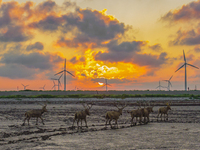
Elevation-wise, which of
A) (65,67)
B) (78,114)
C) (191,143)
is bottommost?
(191,143)

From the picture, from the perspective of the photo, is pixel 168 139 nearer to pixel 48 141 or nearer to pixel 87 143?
pixel 87 143

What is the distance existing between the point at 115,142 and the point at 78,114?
559cm

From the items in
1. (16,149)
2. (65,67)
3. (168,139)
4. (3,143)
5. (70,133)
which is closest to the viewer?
(16,149)

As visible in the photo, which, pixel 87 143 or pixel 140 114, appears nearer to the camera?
pixel 87 143

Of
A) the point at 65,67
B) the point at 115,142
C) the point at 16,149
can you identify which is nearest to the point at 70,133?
the point at 115,142

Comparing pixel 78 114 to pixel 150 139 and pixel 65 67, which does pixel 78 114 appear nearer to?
pixel 150 139

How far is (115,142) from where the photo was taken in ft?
49.0

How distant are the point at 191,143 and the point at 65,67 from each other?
9903cm

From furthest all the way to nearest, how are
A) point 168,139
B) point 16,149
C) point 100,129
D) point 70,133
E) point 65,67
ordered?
point 65,67, point 100,129, point 70,133, point 168,139, point 16,149

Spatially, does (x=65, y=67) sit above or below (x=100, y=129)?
above

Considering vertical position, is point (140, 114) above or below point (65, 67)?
below

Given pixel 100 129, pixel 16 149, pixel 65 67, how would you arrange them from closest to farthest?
1. pixel 16 149
2. pixel 100 129
3. pixel 65 67

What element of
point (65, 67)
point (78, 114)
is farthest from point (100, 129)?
point (65, 67)

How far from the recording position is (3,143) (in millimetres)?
14562
